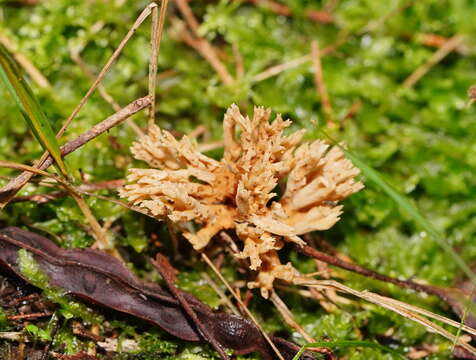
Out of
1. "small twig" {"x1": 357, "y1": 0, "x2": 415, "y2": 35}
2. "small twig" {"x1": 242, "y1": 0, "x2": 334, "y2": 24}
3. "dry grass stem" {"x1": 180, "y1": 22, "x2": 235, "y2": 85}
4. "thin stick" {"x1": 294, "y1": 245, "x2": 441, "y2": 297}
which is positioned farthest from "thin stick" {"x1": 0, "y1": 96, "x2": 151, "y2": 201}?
"small twig" {"x1": 357, "y1": 0, "x2": 415, "y2": 35}

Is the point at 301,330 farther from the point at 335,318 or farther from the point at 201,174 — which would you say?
the point at 201,174

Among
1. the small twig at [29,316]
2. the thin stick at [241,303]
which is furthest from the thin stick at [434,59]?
the small twig at [29,316]

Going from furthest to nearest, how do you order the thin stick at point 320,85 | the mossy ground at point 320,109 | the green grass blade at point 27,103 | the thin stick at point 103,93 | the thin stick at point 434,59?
the thin stick at point 434,59
the thin stick at point 320,85
the thin stick at point 103,93
the mossy ground at point 320,109
the green grass blade at point 27,103

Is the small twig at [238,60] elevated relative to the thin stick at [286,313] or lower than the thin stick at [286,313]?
elevated

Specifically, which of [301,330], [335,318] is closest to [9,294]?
[301,330]

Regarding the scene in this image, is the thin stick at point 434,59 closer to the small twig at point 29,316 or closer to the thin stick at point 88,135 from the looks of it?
the thin stick at point 88,135

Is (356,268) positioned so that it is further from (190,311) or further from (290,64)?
(290,64)
